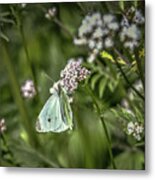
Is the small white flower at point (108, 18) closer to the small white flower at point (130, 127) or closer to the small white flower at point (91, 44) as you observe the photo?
the small white flower at point (91, 44)

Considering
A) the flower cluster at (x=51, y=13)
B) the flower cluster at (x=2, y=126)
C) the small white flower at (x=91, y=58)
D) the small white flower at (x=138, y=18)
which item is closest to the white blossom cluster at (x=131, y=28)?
the small white flower at (x=138, y=18)

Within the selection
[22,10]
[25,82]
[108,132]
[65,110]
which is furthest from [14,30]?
[108,132]

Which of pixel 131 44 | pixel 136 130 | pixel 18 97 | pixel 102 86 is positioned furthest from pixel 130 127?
pixel 18 97

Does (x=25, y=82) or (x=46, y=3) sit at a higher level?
(x=46, y=3)

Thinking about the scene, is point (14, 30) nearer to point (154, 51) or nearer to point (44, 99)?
point (44, 99)

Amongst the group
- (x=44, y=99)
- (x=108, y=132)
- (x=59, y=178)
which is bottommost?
(x=59, y=178)
